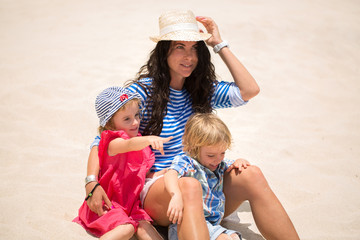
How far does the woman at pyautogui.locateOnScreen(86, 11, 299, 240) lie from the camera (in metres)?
2.34

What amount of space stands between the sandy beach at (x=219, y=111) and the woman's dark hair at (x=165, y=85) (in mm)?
1007

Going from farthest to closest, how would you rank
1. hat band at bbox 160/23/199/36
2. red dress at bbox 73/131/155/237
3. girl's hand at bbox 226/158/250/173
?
hat band at bbox 160/23/199/36 < girl's hand at bbox 226/158/250/173 < red dress at bbox 73/131/155/237

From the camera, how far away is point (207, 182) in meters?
2.38

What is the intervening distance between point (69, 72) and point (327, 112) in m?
4.07

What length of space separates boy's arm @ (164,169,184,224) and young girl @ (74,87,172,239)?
0.35 meters

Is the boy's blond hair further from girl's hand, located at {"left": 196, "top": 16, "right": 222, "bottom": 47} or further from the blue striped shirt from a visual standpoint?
girl's hand, located at {"left": 196, "top": 16, "right": 222, "bottom": 47}

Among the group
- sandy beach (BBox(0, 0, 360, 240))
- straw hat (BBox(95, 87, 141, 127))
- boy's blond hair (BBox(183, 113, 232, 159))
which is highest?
straw hat (BBox(95, 87, 141, 127))

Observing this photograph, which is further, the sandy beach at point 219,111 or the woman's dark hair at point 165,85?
the sandy beach at point 219,111

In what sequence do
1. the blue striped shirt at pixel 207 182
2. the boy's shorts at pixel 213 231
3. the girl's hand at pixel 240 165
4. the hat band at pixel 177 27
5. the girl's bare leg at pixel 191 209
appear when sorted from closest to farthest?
the girl's bare leg at pixel 191 209, the boy's shorts at pixel 213 231, the blue striped shirt at pixel 207 182, the girl's hand at pixel 240 165, the hat band at pixel 177 27

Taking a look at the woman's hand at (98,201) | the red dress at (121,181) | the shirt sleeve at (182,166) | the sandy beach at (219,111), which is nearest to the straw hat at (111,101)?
the red dress at (121,181)

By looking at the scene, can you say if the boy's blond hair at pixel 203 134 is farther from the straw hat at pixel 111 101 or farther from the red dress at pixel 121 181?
the straw hat at pixel 111 101

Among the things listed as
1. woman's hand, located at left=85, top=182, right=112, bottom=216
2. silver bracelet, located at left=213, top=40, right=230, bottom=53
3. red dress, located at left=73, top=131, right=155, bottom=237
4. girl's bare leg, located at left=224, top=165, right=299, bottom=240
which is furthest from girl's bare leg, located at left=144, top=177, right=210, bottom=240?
silver bracelet, located at left=213, top=40, right=230, bottom=53

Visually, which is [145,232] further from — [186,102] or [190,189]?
[186,102]

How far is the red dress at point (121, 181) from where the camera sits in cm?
240
